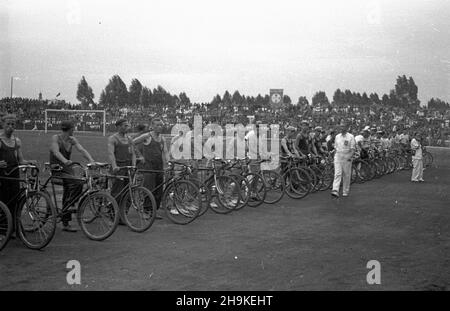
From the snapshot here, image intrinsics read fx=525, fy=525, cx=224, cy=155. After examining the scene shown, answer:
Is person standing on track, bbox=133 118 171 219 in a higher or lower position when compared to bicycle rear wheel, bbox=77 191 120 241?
higher

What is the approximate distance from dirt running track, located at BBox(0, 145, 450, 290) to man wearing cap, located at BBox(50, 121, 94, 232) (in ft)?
1.60

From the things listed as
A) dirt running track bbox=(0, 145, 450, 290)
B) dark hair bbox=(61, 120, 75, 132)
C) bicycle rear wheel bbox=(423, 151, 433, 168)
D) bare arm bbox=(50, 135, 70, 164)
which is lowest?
dirt running track bbox=(0, 145, 450, 290)

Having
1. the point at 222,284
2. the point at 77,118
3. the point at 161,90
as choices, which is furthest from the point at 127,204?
the point at 161,90

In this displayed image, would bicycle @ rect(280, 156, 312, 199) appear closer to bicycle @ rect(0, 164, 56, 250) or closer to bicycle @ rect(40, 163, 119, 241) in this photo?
bicycle @ rect(40, 163, 119, 241)

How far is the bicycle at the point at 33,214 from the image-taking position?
21.6 feet

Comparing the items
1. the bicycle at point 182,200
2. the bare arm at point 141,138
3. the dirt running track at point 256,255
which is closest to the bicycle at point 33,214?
the dirt running track at point 256,255

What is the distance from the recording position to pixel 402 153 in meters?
22.4

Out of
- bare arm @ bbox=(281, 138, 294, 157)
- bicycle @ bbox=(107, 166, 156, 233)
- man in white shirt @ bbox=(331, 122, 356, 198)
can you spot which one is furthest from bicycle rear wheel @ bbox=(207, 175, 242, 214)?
man in white shirt @ bbox=(331, 122, 356, 198)

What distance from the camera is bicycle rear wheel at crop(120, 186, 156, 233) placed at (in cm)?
777

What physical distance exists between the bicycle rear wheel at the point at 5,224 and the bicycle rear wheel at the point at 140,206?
6.24ft

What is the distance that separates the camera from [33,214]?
6.68 m

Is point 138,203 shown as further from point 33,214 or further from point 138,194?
point 33,214

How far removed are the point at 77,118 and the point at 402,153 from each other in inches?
1056
